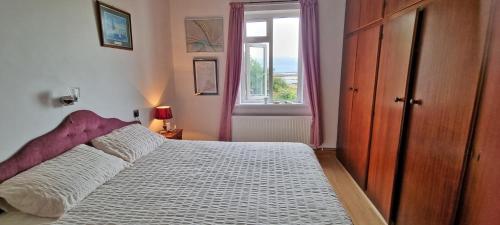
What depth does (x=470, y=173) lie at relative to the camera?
1191 mm

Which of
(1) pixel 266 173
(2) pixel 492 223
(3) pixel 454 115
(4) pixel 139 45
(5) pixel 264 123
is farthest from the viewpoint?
(5) pixel 264 123

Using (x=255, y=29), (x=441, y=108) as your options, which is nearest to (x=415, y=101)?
(x=441, y=108)

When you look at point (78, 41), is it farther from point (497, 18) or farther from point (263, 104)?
point (497, 18)

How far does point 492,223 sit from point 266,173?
44.3 inches

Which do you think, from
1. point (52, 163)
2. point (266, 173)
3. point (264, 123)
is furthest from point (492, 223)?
point (264, 123)

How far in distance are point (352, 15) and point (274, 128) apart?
5.71ft

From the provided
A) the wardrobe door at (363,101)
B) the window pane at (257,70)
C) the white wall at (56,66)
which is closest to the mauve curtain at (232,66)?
the window pane at (257,70)

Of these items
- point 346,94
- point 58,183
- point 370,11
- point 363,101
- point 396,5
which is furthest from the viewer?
point 346,94

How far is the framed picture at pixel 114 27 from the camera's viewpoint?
2.11m

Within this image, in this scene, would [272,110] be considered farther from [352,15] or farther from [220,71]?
[352,15]

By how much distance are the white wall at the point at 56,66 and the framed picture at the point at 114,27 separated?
0.06 m

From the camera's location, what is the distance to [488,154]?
108 cm

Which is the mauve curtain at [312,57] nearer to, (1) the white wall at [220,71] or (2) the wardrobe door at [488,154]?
(1) the white wall at [220,71]

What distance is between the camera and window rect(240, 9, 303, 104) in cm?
342
